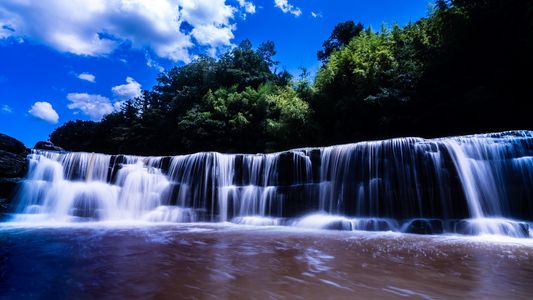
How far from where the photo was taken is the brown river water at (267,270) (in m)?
2.64

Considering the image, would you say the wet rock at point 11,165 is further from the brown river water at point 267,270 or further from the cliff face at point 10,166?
the brown river water at point 267,270

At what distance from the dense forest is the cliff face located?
12495 mm

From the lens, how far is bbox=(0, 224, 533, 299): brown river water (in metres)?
2.64

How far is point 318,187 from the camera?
33.3 ft

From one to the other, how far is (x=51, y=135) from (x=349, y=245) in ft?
218

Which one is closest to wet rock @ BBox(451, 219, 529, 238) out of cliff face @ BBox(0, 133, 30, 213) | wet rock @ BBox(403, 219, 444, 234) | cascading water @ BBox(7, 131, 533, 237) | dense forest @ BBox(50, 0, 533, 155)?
cascading water @ BBox(7, 131, 533, 237)

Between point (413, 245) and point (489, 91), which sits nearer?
point (413, 245)

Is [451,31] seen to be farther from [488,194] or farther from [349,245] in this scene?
[349,245]

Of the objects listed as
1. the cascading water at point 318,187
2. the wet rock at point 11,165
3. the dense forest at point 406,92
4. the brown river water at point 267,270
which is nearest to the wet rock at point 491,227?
the cascading water at point 318,187

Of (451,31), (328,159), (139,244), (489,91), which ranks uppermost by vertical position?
(451,31)

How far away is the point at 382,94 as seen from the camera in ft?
42.5

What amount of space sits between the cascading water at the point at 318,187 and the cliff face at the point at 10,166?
0.44 metres

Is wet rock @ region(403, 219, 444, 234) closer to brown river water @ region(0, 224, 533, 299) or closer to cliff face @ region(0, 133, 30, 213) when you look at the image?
brown river water @ region(0, 224, 533, 299)

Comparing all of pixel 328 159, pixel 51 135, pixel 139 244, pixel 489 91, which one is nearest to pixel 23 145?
pixel 139 244
